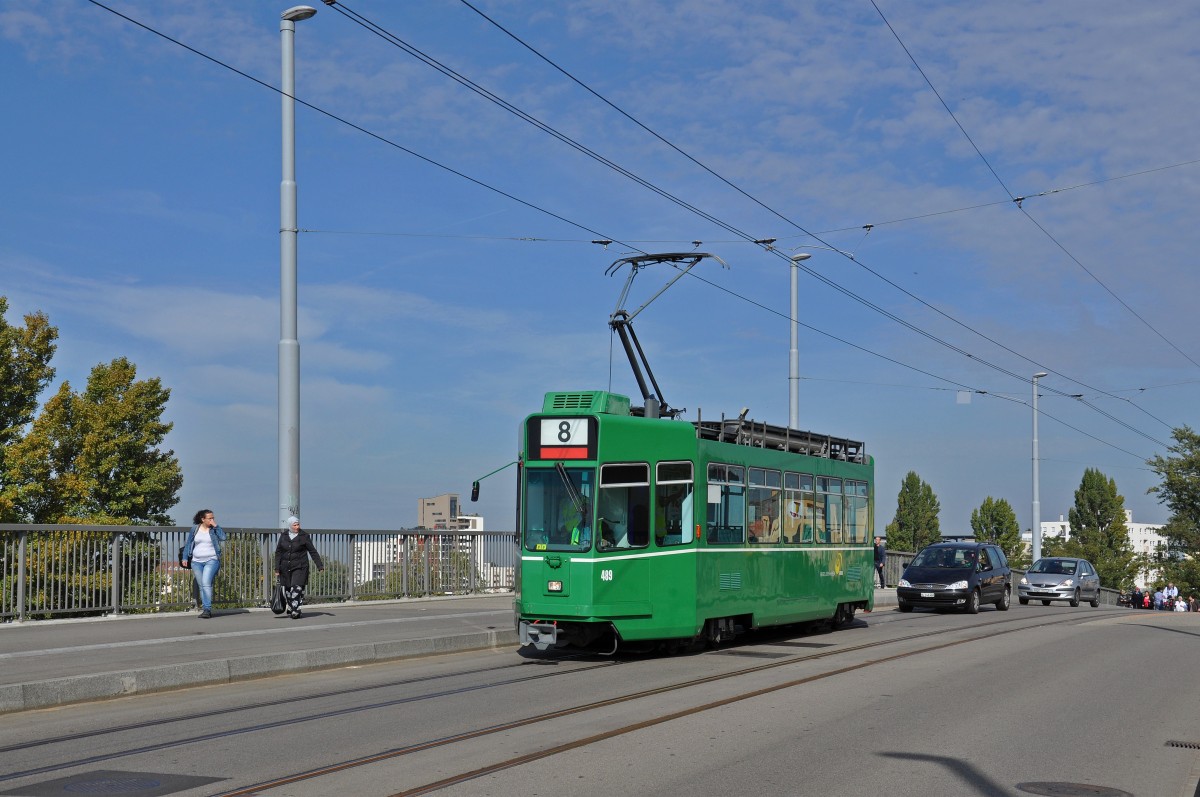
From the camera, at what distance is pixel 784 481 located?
19391mm

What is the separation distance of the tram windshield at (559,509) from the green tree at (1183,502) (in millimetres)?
83082

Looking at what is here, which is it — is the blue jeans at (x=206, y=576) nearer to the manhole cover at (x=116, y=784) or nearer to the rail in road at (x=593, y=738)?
the rail in road at (x=593, y=738)

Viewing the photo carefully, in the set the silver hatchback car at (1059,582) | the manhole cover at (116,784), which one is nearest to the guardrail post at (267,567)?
the manhole cover at (116,784)

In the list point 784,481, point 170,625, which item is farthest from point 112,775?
point 784,481

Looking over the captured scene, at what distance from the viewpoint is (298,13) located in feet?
60.2

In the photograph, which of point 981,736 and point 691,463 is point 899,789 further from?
point 691,463

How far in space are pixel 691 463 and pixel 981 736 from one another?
6.88 m

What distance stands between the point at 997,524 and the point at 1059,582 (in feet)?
366

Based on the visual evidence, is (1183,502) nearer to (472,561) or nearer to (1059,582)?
(1059,582)

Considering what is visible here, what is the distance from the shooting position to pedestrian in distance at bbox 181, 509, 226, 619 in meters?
19.0

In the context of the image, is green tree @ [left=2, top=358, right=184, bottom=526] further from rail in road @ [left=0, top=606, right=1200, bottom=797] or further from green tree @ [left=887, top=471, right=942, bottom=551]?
green tree @ [left=887, top=471, right=942, bottom=551]

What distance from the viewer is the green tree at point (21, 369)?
141ft

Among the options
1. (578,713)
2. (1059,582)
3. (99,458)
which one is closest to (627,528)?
(578,713)

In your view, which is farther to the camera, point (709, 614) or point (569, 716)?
point (709, 614)
